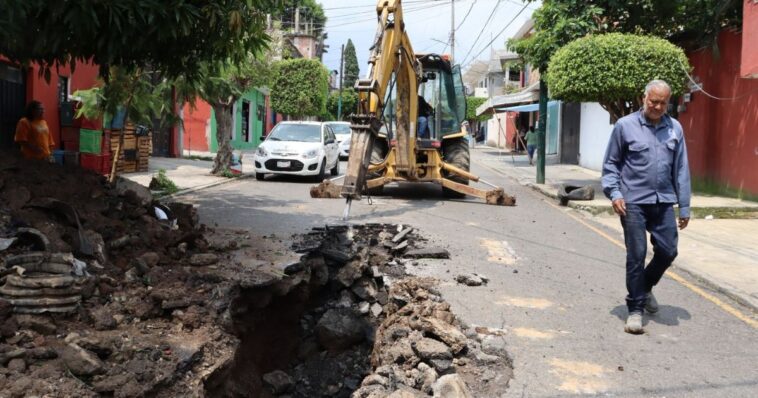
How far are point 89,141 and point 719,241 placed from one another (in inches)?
496

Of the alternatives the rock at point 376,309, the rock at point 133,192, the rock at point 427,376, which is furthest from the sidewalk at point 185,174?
the rock at point 427,376

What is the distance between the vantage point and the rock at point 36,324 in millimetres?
4035

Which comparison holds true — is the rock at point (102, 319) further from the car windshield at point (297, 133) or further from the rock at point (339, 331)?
the car windshield at point (297, 133)

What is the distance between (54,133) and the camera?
47.6 feet

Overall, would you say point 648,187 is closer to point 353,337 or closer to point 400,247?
point 353,337

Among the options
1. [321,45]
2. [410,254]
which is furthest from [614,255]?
[321,45]

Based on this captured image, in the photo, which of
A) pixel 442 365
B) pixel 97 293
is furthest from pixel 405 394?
pixel 97 293

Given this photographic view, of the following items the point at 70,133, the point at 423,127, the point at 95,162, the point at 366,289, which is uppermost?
the point at 423,127

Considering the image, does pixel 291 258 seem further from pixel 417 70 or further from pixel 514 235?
pixel 417 70

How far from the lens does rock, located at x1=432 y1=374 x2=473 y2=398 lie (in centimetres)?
371

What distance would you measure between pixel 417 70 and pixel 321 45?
60875 mm

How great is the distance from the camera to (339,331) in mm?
5688

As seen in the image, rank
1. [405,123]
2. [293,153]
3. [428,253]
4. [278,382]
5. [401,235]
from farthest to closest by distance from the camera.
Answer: [293,153], [405,123], [401,235], [428,253], [278,382]

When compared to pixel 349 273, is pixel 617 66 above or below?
Answer: above
